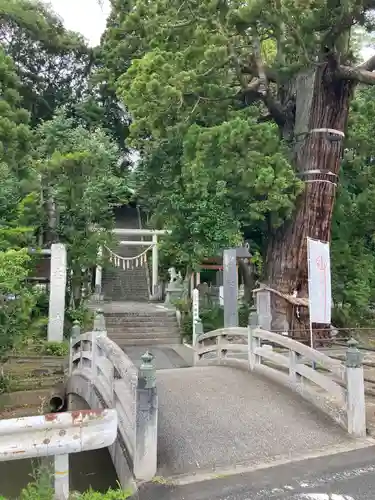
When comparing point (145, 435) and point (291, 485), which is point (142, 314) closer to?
point (145, 435)

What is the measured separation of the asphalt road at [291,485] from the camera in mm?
3568

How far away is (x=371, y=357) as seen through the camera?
32.9 ft

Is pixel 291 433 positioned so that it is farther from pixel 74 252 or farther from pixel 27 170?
pixel 27 170

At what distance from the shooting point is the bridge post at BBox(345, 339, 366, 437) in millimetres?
4941

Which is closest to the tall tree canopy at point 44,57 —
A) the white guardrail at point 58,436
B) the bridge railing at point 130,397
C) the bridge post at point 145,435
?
the bridge railing at point 130,397

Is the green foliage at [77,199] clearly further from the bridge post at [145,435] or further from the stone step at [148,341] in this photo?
the bridge post at [145,435]

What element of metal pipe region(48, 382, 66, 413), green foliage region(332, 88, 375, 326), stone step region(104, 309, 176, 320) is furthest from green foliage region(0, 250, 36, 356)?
green foliage region(332, 88, 375, 326)

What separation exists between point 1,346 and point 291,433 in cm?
556

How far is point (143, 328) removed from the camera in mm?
13688

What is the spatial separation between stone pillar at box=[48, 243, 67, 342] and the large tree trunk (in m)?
5.61

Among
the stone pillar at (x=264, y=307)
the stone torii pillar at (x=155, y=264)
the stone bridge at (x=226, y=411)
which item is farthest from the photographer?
the stone torii pillar at (x=155, y=264)

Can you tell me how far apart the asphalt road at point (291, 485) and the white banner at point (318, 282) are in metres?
4.77

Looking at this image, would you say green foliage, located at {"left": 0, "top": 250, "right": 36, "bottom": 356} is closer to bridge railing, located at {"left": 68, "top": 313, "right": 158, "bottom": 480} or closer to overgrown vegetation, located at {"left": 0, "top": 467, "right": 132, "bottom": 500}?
bridge railing, located at {"left": 68, "top": 313, "right": 158, "bottom": 480}

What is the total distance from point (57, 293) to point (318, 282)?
6671 mm
